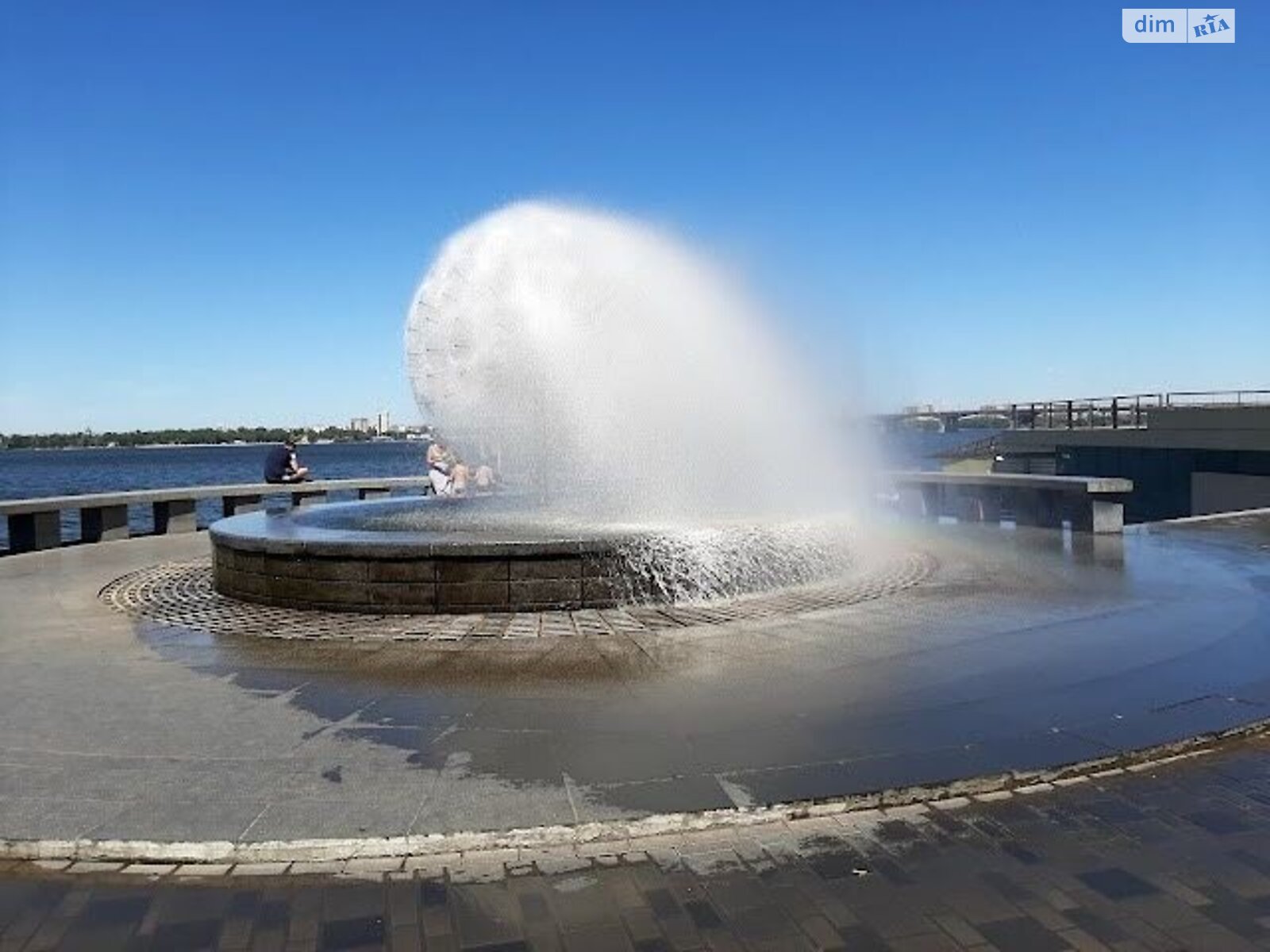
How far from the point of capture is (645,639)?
802 cm

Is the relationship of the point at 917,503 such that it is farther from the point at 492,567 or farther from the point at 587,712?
the point at 587,712

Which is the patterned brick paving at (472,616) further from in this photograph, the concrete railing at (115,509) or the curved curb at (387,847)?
the concrete railing at (115,509)

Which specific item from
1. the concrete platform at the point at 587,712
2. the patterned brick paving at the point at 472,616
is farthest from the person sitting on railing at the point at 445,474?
the concrete platform at the point at 587,712

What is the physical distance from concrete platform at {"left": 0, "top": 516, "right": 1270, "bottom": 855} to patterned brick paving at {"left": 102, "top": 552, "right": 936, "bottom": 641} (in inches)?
9.4

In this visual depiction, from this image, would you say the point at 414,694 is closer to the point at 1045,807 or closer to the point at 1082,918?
the point at 1045,807

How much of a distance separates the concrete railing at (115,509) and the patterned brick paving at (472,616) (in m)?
6.43

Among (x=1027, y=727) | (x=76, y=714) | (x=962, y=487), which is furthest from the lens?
(x=962, y=487)

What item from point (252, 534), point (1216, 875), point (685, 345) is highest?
point (685, 345)

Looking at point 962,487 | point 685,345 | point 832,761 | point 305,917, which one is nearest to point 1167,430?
point 962,487

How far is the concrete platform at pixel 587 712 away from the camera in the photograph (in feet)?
14.9

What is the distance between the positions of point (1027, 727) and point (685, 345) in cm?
1011

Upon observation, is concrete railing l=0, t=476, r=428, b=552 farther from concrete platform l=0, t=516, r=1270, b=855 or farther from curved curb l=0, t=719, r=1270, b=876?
curved curb l=0, t=719, r=1270, b=876

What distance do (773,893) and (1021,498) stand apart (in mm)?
14540

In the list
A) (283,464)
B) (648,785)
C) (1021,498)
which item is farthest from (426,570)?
(283,464)
